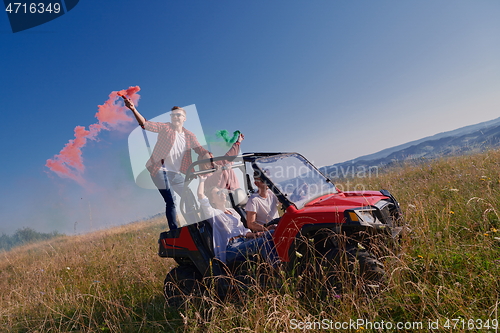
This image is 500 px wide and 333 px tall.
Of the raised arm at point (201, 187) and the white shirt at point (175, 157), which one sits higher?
the white shirt at point (175, 157)

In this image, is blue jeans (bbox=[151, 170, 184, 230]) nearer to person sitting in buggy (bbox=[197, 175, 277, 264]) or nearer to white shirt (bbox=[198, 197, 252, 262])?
person sitting in buggy (bbox=[197, 175, 277, 264])

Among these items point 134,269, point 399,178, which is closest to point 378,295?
point 134,269

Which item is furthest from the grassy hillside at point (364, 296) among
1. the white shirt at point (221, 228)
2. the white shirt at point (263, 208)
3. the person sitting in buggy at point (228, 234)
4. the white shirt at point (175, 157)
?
the white shirt at point (175, 157)

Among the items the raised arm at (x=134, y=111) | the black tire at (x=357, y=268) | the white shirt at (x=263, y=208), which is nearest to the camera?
the black tire at (x=357, y=268)

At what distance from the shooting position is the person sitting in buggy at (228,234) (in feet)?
11.7

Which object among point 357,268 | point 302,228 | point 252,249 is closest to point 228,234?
point 252,249

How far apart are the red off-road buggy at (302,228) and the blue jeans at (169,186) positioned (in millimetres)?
730

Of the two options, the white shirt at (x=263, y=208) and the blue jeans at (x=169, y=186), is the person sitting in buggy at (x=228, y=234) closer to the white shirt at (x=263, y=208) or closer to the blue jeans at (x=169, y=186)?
the white shirt at (x=263, y=208)

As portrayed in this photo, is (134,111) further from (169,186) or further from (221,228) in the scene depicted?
(221,228)

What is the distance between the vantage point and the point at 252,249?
363 cm

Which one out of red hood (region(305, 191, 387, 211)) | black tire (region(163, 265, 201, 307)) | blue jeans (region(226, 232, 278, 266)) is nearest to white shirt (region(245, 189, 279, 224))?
blue jeans (region(226, 232, 278, 266))

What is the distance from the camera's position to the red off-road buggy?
2979mm

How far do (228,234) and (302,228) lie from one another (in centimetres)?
128

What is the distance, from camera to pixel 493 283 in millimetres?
2443
